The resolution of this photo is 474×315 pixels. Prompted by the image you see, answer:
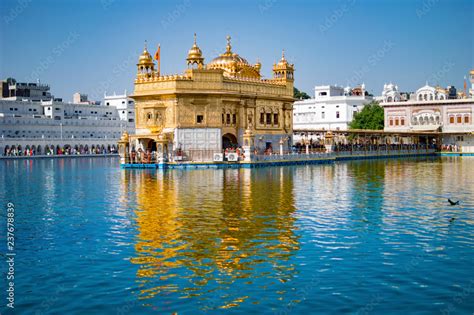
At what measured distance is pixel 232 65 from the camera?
5000 centimetres

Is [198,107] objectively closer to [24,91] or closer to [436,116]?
[436,116]

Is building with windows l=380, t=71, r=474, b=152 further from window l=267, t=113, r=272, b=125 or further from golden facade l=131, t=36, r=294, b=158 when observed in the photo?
golden facade l=131, t=36, r=294, b=158

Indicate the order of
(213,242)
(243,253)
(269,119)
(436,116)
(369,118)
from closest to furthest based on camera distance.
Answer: (243,253) < (213,242) < (269,119) < (436,116) < (369,118)

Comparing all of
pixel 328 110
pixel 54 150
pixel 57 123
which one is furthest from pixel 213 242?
pixel 328 110

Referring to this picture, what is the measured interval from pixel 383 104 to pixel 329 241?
6633 cm

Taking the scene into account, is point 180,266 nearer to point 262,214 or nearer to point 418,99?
point 262,214

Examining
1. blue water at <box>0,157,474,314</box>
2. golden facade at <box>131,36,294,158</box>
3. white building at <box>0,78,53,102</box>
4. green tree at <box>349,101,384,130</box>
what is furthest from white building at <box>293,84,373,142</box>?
blue water at <box>0,157,474,314</box>

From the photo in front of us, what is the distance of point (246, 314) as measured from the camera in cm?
927

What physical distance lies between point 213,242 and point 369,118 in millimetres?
69073

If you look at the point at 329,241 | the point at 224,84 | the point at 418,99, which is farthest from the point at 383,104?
the point at 329,241

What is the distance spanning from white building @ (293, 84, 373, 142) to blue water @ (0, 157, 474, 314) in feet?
203

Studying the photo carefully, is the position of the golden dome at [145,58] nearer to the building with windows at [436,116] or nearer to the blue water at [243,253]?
the blue water at [243,253]

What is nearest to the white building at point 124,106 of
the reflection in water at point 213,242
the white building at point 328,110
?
the white building at point 328,110

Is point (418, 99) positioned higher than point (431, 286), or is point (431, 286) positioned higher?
point (418, 99)
